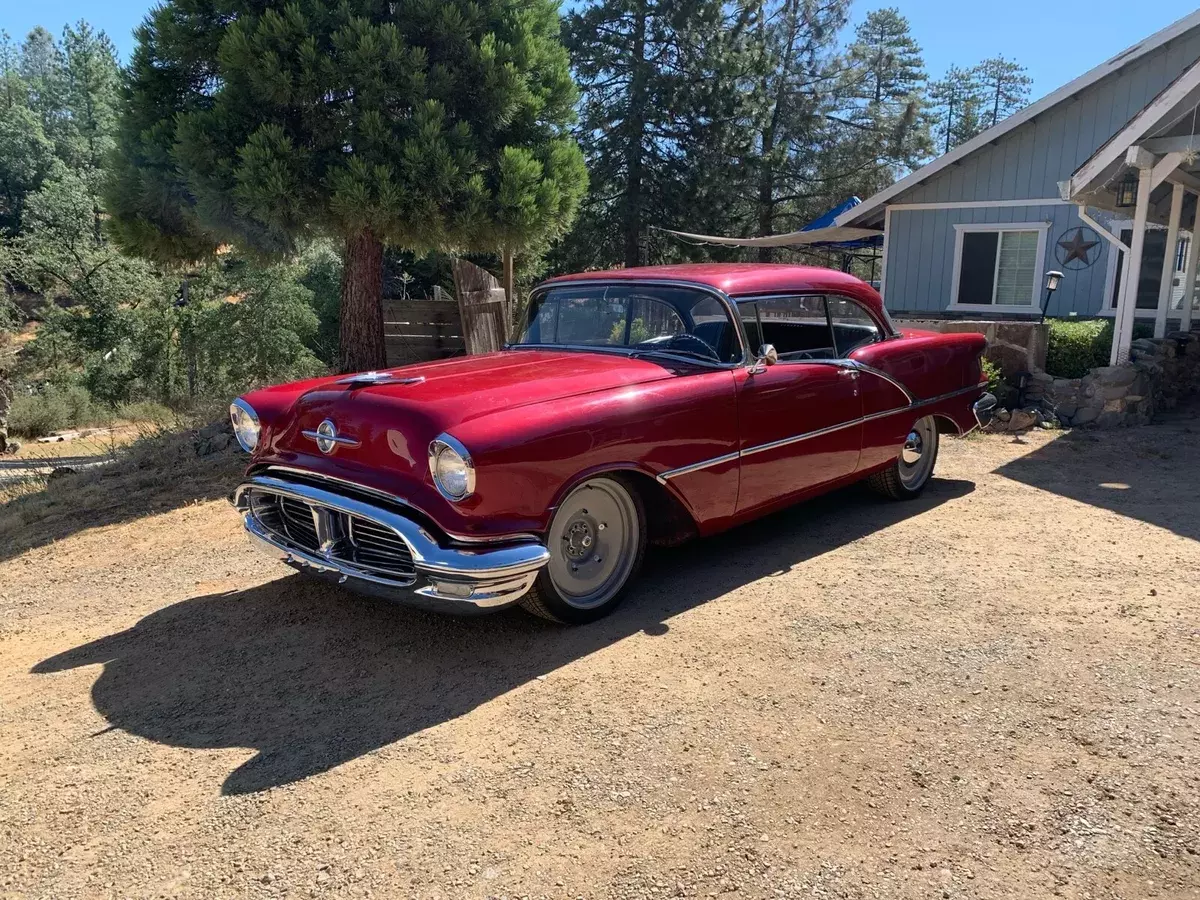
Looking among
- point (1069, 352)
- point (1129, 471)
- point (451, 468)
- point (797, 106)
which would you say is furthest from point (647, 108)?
point (451, 468)

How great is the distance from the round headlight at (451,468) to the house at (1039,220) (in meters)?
10.5

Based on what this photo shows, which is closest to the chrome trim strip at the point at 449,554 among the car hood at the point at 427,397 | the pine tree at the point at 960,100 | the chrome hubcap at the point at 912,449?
the car hood at the point at 427,397

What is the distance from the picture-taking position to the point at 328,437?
387 centimetres

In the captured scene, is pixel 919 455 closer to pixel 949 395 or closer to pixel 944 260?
pixel 949 395

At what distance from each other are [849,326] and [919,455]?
1.25 meters

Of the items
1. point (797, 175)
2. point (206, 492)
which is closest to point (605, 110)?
point (797, 175)

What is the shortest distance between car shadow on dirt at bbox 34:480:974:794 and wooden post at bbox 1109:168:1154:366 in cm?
651

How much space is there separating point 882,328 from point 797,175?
2067cm

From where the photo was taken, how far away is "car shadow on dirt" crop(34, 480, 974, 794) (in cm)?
320

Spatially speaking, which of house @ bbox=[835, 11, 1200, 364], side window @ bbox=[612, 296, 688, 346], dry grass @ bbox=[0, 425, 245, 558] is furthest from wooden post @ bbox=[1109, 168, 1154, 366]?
dry grass @ bbox=[0, 425, 245, 558]

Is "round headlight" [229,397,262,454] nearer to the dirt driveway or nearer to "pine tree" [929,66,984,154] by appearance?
the dirt driveway

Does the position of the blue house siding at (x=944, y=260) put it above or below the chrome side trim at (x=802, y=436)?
above

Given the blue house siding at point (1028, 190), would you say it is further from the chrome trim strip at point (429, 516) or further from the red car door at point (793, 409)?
the chrome trim strip at point (429, 516)

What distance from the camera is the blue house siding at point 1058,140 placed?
43.3ft
